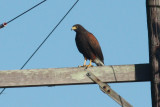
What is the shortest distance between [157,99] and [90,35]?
407 centimetres

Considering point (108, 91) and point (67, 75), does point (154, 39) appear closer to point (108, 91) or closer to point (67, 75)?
point (108, 91)

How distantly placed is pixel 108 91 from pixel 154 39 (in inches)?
31.0

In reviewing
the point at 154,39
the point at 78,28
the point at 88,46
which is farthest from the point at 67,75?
the point at 78,28

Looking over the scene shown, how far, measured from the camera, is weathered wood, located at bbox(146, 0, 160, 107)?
160 inches

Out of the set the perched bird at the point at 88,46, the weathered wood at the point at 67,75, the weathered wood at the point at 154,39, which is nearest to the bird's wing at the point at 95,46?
the perched bird at the point at 88,46

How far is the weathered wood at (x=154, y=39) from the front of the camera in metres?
4.05

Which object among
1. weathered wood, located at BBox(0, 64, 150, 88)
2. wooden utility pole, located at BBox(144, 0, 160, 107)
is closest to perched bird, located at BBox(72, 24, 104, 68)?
weathered wood, located at BBox(0, 64, 150, 88)

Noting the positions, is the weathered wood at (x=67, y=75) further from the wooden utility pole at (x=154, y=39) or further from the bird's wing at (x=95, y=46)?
the bird's wing at (x=95, y=46)

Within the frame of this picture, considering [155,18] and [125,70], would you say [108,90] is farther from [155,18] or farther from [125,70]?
[155,18]

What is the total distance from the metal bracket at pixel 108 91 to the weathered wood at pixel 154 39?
14.7 inches

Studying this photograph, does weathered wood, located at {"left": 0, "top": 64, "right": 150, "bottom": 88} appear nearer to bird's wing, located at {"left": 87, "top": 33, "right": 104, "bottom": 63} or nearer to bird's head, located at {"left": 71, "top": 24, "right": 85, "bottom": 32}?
bird's wing, located at {"left": 87, "top": 33, "right": 104, "bottom": 63}

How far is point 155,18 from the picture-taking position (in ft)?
13.6

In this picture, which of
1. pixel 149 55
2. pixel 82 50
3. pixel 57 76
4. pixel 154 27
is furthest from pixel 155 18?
pixel 82 50

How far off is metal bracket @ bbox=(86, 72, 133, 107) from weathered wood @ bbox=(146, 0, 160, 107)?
373mm
